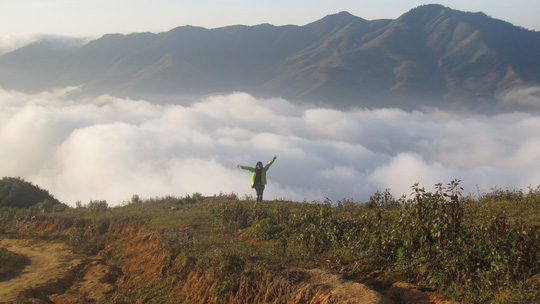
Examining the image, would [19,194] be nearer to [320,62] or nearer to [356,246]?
[356,246]

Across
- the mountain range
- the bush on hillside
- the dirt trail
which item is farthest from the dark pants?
the mountain range

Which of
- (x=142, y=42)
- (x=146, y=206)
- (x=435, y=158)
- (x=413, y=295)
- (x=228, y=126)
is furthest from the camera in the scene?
(x=142, y=42)

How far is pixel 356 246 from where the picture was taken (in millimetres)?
7047

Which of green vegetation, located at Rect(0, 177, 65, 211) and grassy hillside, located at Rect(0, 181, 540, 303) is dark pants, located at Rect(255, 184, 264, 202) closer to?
grassy hillside, located at Rect(0, 181, 540, 303)

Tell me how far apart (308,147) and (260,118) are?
1755 inches

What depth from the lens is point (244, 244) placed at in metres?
8.91

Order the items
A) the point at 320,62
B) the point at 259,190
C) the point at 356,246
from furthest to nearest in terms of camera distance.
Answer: the point at 320,62
the point at 259,190
the point at 356,246

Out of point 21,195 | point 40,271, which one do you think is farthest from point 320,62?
point 40,271

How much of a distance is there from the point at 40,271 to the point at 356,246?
712 centimetres

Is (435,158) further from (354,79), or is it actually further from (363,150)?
(354,79)

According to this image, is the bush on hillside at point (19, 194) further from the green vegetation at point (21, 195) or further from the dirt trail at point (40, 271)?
the dirt trail at point (40, 271)

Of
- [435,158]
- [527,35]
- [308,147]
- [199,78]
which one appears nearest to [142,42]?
[199,78]

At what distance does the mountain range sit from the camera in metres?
146

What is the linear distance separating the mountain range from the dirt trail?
135 m
